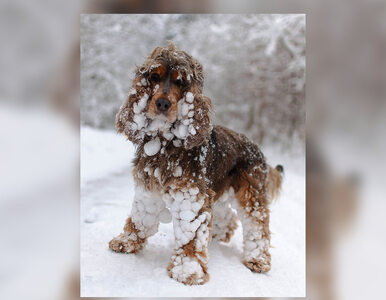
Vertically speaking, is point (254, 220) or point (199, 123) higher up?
point (199, 123)

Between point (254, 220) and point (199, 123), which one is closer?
point (199, 123)

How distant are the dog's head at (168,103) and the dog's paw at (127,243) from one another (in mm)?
795

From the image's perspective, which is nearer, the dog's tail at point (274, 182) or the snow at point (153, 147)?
the snow at point (153, 147)

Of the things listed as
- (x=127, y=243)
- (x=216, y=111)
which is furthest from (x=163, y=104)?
(x=127, y=243)

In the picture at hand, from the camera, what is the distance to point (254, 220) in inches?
111

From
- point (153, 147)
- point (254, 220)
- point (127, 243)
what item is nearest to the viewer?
point (153, 147)

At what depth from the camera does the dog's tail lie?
3.06 metres

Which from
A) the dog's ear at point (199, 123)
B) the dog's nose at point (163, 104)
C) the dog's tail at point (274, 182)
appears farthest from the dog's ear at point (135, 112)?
the dog's tail at point (274, 182)

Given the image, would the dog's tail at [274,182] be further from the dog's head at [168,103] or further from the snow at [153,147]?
the snow at [153,147]

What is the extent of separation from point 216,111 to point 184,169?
0.67 m

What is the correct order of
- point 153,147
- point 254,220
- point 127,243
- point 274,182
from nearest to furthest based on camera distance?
point 153,147 → point 127,243 → point 254,220 → point 274,182

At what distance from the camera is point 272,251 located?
304cm
